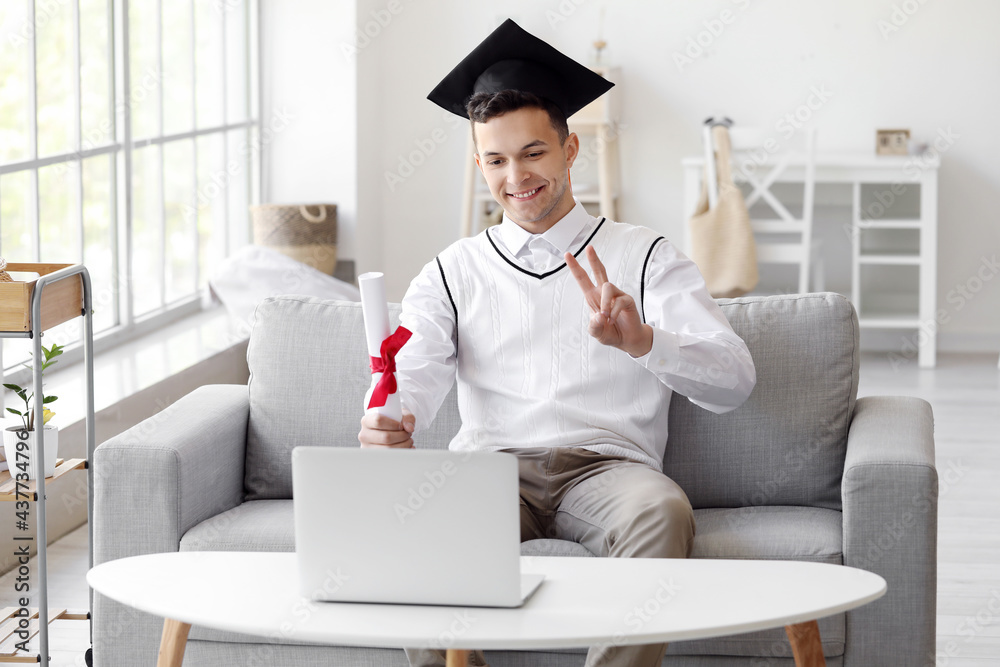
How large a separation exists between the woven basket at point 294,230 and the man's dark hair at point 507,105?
2835mm

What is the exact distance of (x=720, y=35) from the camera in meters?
5.23

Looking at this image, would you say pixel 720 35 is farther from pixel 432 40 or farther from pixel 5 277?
pixel 5 277

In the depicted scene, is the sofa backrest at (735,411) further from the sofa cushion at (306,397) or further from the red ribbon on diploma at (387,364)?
the red ribbon on diploma at (387,364)

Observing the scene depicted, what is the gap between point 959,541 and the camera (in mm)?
2848

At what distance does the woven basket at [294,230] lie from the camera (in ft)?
15.5

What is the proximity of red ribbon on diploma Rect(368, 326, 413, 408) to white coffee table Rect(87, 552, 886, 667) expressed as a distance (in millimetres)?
256

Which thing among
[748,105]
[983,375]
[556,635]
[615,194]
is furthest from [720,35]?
[556,635]

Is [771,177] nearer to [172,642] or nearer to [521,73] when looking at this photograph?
[521,73]

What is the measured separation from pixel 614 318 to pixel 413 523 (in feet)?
1.92

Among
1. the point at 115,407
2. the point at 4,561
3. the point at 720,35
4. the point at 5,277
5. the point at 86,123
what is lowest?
the point at 4,561

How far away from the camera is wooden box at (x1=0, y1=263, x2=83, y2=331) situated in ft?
5.98

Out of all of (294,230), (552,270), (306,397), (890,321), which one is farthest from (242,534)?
(890,321)

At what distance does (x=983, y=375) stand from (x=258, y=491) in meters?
3.52

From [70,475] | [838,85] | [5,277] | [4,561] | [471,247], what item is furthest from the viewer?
[838,85]
